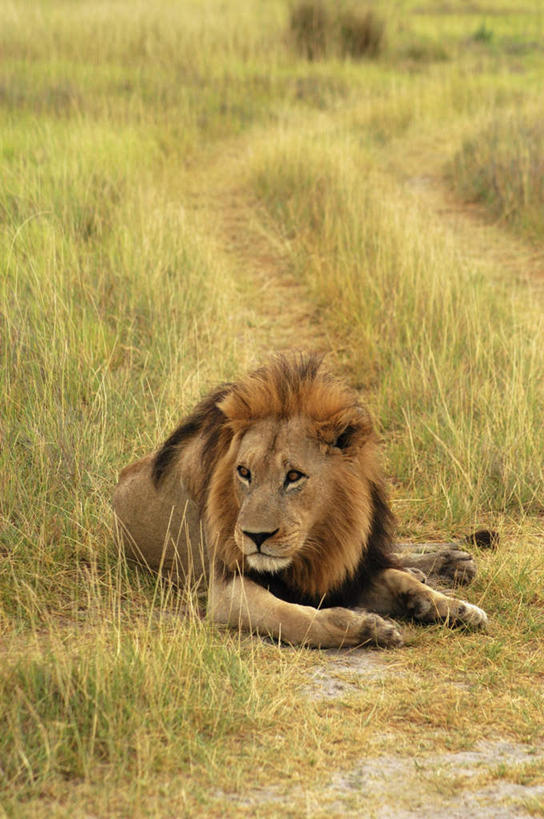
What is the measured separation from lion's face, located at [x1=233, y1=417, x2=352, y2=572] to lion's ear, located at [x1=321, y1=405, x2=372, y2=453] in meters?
0.04

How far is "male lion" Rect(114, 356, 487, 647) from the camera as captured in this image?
3398 mm

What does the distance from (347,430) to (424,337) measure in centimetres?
280

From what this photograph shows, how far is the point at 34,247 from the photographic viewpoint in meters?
6.55

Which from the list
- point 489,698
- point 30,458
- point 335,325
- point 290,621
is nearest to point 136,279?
point 335,325

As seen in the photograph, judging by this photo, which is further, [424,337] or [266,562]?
[424,337]

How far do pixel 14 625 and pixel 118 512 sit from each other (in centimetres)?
93

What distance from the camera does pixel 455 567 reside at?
4051mm

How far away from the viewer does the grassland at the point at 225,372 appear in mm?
2771

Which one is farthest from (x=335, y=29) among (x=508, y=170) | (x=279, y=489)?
(x=279, y=489)

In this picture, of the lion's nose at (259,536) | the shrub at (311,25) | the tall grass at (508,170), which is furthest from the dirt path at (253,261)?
the shrub at (311,25)

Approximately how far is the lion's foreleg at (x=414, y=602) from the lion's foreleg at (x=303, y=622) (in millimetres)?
205

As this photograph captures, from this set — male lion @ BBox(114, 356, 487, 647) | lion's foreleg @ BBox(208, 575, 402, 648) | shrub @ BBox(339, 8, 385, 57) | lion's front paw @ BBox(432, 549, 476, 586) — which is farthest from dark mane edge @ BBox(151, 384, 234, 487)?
shrub @ BBox(339, 8, 385, 57)

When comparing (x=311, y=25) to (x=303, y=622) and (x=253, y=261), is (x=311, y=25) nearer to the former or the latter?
(x=253, y=261)

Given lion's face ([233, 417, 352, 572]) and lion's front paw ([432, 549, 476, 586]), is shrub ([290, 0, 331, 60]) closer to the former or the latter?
lion's front paw ([432, 549, 476, 586])
